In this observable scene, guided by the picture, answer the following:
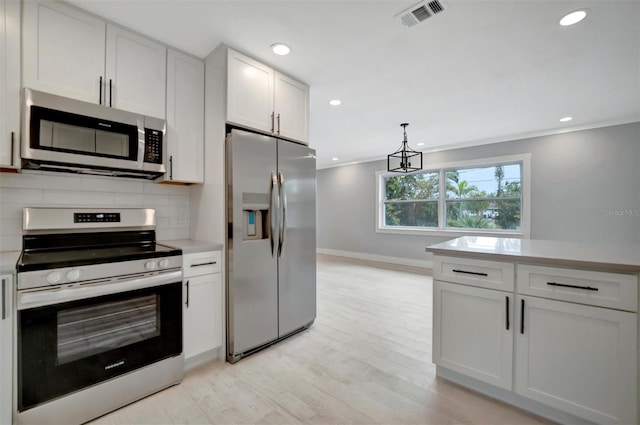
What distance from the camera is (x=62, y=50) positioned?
1.77m

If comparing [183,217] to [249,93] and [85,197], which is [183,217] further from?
[249,93]

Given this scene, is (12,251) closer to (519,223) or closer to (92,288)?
(92,288)

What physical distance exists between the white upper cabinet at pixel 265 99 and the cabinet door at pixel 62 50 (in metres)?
0.87

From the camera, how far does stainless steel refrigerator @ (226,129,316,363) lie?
7.25ft

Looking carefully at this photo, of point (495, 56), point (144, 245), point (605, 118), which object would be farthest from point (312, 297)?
point (605, 118)

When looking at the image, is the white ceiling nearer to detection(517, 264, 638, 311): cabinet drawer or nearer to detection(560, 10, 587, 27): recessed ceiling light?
detection(560, 10, 587, 27): recessed ceiling light

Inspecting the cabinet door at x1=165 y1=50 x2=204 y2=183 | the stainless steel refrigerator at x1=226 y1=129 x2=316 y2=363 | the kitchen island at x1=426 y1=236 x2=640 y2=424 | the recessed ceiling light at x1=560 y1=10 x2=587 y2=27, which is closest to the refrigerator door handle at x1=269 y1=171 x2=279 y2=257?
the stainless steel refrigerator at x1=226 y1=129 x2=316 y2=363

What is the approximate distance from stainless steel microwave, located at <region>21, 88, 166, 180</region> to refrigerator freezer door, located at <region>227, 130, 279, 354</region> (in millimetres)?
577

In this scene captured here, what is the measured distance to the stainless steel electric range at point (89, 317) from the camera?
1432 mm

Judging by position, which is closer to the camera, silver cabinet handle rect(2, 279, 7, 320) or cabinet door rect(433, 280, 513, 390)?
silver cabinet handle rect(2, 279, 7, 320)

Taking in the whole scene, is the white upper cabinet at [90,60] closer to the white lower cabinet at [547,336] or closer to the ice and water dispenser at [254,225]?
the ice and water dispenser at [254,225]

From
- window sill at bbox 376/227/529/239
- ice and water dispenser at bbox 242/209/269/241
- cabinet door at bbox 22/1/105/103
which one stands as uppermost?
cabinet door at bbox 22/1/105/103

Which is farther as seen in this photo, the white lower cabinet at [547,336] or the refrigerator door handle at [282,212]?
the refrigerator door handle at [282,212]

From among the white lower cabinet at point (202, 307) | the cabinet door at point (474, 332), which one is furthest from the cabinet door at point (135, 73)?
the cabinet door at point (474, 332)
